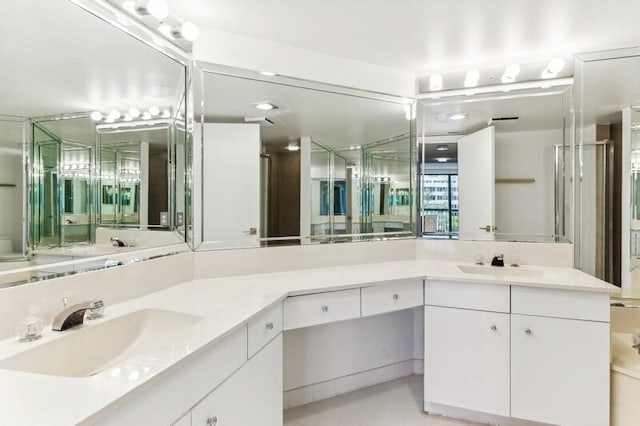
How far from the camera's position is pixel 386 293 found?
1.90 metres

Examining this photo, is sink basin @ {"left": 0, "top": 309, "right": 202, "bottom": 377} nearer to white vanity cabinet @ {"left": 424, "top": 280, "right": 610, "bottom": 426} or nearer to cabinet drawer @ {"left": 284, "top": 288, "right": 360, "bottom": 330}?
cabinet drawer @ {"left": 284, "top": 288, "right": 360, "bottom": 330}

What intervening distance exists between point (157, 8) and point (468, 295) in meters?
2.07

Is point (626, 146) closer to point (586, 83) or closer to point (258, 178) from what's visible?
point (586, 83)

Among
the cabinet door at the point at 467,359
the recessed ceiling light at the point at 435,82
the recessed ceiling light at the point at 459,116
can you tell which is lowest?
the cabinet door at the point at 467,359

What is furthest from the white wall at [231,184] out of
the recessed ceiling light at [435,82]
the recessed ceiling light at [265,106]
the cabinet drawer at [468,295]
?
the recessed ceiling light at [435,82]

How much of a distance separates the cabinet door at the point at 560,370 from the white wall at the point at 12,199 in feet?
7.17

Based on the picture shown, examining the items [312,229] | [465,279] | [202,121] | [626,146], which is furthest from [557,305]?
[202,121]

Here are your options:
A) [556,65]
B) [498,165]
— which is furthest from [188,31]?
[556,65]

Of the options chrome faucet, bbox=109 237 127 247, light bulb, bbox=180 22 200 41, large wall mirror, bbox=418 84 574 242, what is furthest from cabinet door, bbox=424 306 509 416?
light bulb, bbox=180 22 200 41

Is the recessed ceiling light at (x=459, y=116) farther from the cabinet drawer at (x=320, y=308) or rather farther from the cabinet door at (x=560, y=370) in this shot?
the cabinet drawer at (x=320, y=308)

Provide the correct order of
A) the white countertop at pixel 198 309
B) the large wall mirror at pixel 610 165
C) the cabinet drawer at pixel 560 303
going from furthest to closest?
the large wall mirror at pixel 610 165 < the cabinet drawer at pixel 560 303 < the white countertop at pixel 198 309

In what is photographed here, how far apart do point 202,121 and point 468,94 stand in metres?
1.82

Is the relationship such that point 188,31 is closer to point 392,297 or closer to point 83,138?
point 83,138

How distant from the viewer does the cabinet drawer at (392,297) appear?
1838mm
